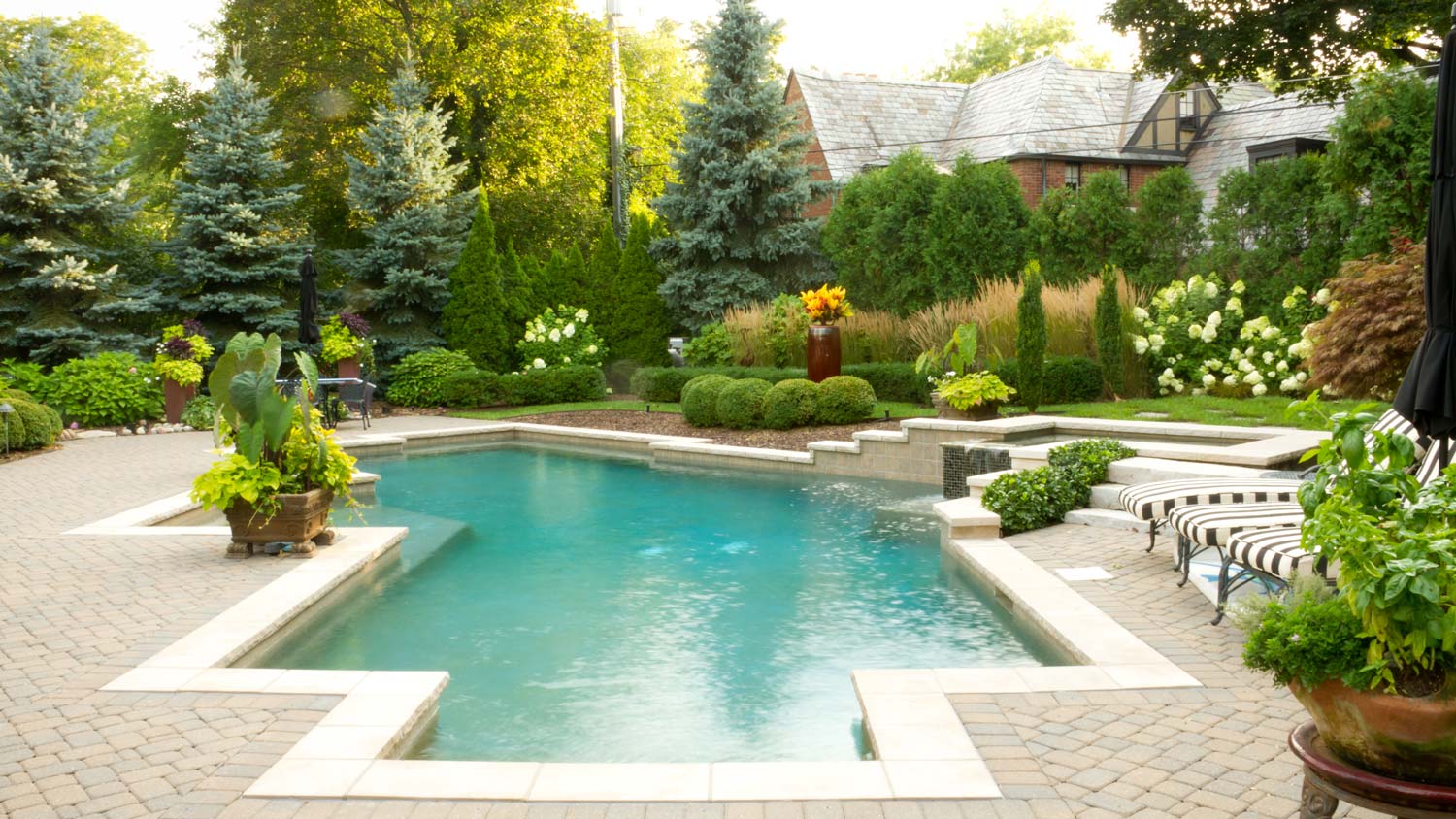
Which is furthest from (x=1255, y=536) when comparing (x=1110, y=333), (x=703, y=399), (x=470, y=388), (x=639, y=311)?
(x=639, y=311)

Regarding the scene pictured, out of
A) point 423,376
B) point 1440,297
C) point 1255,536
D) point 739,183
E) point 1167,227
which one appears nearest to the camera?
point 1440,297

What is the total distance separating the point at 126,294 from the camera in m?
18.0

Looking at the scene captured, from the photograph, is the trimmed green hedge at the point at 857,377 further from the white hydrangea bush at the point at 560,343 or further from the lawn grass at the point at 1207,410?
the white hydrangea bush at the point at 560,343

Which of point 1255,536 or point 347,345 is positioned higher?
point 347,345

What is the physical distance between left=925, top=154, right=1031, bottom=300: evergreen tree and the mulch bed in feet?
17.0

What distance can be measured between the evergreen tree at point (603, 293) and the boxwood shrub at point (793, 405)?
27.2ft

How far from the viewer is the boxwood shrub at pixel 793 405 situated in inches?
559

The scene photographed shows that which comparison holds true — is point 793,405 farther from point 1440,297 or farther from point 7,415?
point 1440,297

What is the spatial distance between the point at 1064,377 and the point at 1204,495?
24.5 feet

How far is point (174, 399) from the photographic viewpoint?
17.0 metres

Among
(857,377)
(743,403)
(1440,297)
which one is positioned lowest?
(743,403)

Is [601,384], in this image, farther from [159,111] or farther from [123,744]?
[123,744]

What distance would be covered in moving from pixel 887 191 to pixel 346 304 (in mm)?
10247

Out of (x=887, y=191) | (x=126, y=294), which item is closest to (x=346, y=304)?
(x=126, y=294)
